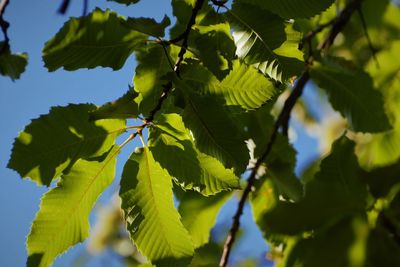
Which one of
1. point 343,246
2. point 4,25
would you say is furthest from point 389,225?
point 4,25

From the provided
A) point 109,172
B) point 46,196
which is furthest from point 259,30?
point 46,196

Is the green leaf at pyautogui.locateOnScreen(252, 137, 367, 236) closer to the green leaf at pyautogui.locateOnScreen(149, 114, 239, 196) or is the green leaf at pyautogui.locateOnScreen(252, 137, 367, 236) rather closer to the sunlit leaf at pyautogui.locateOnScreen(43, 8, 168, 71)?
the green leaf at pyautogui.locateOnScreen(149, 114, 239, 196)

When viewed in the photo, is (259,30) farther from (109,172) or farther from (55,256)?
(55,256)

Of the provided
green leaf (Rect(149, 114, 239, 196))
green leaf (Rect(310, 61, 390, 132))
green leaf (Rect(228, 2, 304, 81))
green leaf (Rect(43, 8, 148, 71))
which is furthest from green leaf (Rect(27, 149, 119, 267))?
green leaf (Rect(310, 61, 390, 132))

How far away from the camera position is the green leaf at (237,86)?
3.24 ft

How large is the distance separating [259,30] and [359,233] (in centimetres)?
48

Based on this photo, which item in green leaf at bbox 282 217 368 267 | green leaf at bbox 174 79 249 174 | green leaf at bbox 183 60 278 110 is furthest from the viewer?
green leaf at bbox 183 60 278 110

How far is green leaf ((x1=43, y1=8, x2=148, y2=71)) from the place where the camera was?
894mm

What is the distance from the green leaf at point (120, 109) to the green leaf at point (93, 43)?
0.21 feet

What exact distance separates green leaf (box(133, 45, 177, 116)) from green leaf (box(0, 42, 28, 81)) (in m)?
0.63

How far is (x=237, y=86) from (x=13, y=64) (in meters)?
0.81

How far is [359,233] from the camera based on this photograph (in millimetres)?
621

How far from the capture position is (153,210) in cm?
107

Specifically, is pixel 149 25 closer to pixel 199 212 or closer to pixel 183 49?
pixel 183 49
